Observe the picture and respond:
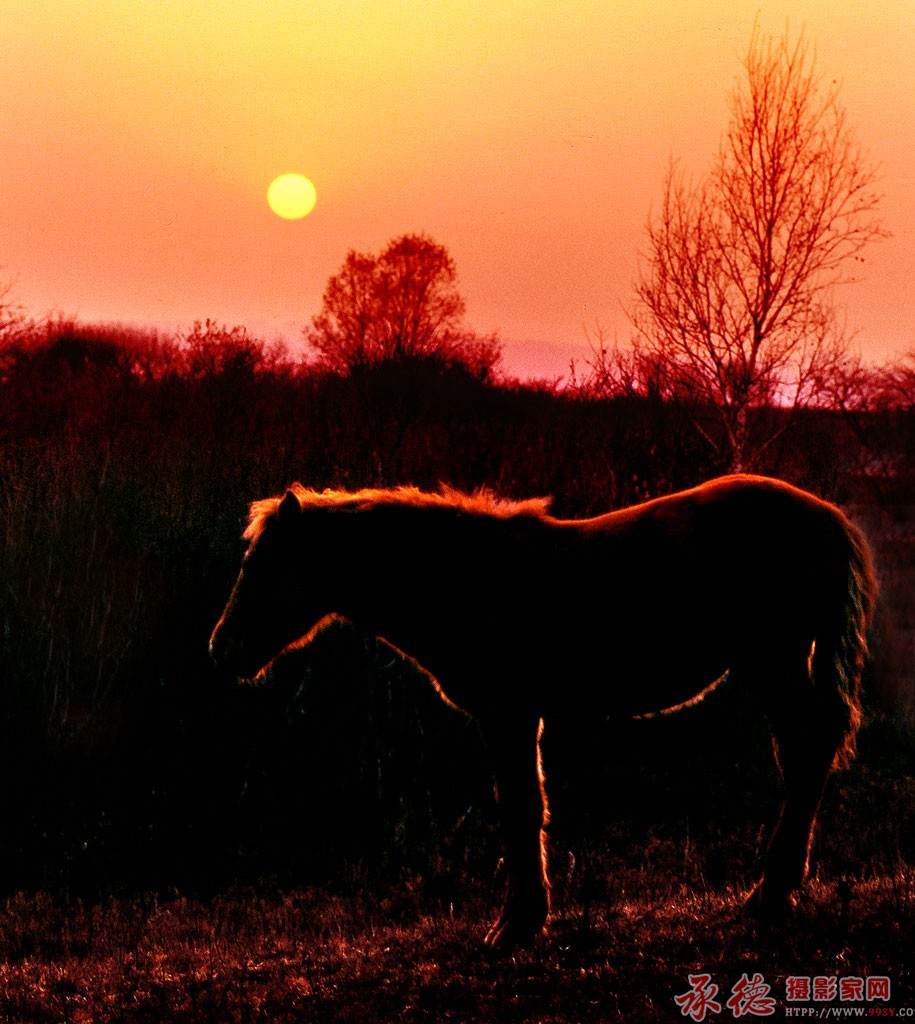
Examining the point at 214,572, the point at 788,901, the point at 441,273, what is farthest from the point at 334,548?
the point at 441,273

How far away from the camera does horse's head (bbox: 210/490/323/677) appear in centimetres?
568

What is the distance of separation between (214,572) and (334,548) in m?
7.68

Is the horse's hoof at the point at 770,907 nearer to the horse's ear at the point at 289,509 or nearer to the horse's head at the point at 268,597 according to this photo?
the horse's head at the point at 268,597

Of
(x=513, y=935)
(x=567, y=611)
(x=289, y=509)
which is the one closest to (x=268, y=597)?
(x=289, y=509)

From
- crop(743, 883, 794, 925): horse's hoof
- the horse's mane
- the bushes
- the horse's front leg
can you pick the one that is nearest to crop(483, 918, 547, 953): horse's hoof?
the horse's front leg

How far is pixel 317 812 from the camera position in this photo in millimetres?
11305

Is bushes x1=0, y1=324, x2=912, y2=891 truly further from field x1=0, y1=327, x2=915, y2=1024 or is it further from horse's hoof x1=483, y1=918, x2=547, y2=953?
horse's hoof x1=483, y1=918, x2=547, y2=953

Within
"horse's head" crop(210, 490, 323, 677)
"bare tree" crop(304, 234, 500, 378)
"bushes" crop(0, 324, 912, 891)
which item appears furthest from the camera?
"bare tree" crop(304, 234, 500, 378)

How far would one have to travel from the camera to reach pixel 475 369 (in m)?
29.3

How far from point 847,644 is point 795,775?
0.79 m

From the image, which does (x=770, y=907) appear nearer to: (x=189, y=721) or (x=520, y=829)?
(x=520, y=829)

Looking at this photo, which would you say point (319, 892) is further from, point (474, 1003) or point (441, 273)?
point (441, 273)

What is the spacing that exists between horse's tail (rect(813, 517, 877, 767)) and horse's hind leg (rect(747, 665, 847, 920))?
12 centimetres

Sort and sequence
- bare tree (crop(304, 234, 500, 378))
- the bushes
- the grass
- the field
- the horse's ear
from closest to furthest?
the grass < the field < the horse's ear < the bushes < bare tree (crop(304, 234, 500, 378))
